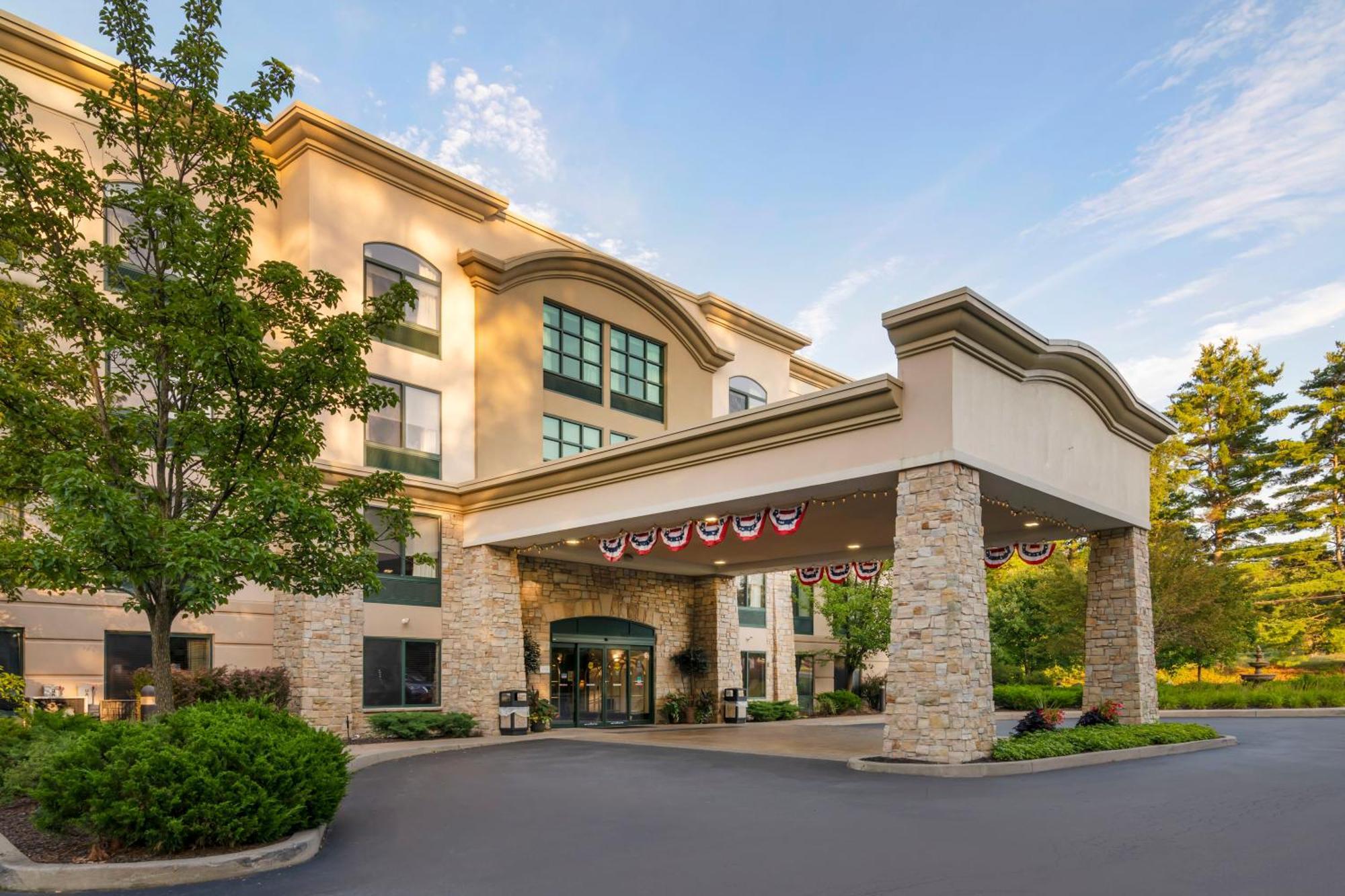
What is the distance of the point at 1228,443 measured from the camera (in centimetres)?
4778

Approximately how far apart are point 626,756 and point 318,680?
731 cm

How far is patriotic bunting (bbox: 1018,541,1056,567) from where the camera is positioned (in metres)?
21.0

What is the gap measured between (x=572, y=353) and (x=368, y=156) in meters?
7.43

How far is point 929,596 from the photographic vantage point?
14945 mm

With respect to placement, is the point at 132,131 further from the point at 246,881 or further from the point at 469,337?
the point at 469,337

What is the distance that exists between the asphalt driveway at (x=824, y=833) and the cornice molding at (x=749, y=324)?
19344mm

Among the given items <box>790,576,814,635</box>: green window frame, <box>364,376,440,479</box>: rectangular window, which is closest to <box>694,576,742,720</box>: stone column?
<box>790,576,814,635</box>: green window frame

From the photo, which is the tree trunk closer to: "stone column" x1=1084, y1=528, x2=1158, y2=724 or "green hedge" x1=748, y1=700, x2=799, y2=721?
"stone column" x1=1084, y1=528, x2=1158, y2=724

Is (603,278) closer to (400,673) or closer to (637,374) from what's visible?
(637,374)

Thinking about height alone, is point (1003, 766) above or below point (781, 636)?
below

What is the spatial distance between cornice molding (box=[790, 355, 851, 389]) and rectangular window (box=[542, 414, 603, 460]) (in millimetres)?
11232

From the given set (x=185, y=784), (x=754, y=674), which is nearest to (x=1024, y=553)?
(x=754, y=674)

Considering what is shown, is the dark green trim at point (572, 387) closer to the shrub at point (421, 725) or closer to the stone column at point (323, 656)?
the stone column at point (323, 656)

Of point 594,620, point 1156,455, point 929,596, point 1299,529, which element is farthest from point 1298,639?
point 929,596
